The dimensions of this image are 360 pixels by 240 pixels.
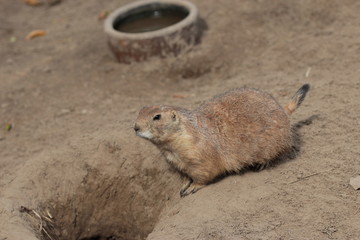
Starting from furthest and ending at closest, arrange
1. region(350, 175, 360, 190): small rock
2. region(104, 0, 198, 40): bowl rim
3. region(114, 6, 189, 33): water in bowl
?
region(114, 6, 189, 33): water in bowl → region(104, 0, 198, 40): bowl rim → region(350, 175, 360, 190): small rock

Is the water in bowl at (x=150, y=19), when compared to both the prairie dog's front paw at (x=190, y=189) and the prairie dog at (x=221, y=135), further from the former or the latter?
the prairie dog's front paw at (x=190, y=189)

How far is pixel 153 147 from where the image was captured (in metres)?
5.58

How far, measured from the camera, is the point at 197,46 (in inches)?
310

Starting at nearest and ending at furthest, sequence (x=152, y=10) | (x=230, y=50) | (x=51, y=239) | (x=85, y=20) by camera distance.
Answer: (x=51, y=239), (x=230, y=50), (x=152, y=10), (x=85, y=20)

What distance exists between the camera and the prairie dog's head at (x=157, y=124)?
4.42 meters

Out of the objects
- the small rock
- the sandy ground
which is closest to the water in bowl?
the sandy ground

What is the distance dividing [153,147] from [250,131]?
1424 mm

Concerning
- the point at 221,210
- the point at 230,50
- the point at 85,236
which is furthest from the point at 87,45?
the point at 221,210

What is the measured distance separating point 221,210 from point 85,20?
662cm

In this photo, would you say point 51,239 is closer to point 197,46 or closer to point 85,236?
point 85,236

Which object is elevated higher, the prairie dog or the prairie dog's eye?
the prairie dog's eye

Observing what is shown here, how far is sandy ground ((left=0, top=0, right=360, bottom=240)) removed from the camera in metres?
4.24

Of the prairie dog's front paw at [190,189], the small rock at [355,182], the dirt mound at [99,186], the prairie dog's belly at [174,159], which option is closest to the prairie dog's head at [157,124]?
the prairie dog's belly at [174,159]

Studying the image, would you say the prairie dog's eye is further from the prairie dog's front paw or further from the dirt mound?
Answer: the dirt mound
